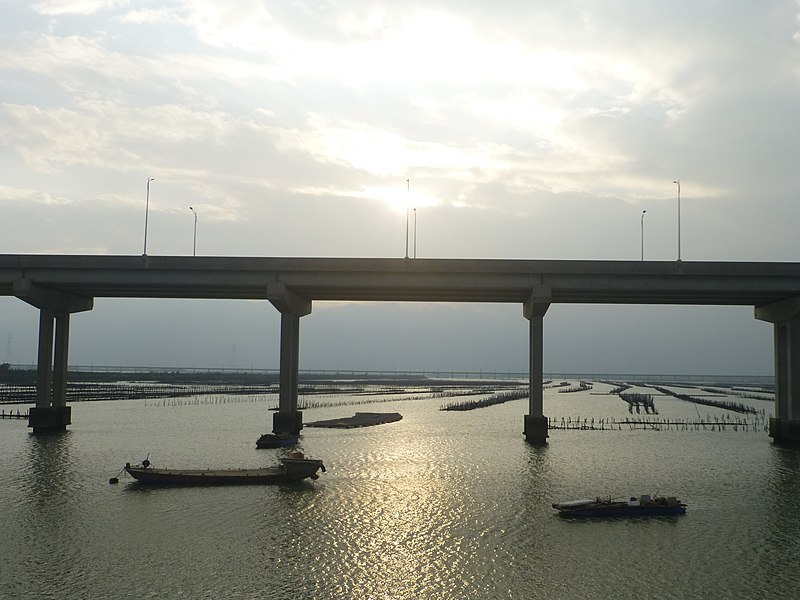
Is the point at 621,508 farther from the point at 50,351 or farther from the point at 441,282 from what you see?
the point at 50,351

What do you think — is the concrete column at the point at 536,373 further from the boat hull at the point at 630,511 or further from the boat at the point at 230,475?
the boat hull at the point at 630,511

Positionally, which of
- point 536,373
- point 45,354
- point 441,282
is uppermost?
point 441,282

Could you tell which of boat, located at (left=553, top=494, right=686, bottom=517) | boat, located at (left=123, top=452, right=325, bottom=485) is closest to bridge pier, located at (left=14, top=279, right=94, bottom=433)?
boat, located at (left=123, top=452, right=325, bottom=485)

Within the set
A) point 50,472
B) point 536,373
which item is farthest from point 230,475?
point 536,373

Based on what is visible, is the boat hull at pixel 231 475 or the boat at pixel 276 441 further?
the boat at pixel 276 441

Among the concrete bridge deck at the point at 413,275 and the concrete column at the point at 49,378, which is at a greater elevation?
the concrete bridge deck at the point at 413,275

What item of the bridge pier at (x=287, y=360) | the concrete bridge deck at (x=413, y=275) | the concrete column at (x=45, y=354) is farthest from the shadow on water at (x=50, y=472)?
the bridge pier at (x=287, y=360)
